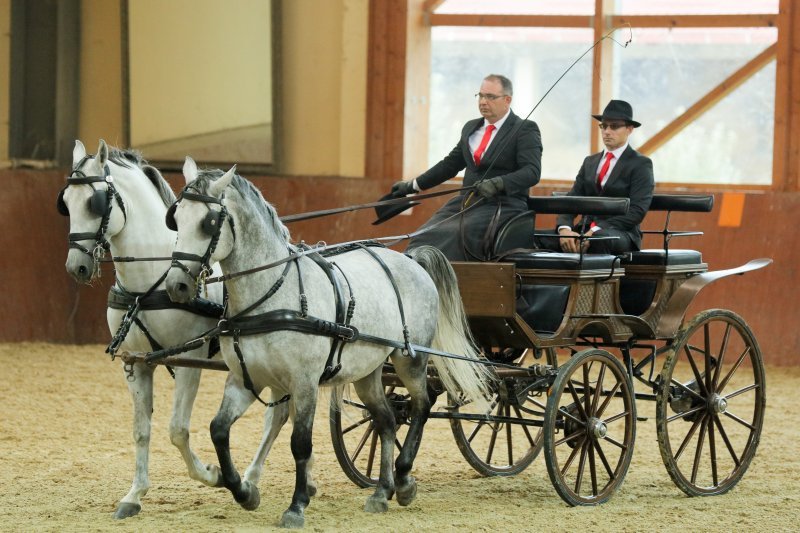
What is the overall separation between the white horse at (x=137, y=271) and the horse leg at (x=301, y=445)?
0.54m

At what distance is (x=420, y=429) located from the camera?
5555 millimetres

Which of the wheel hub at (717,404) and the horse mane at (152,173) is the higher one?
the horse mane at (152,173)

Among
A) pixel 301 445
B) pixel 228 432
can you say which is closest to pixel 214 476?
pixel 228 432

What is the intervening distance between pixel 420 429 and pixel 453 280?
674 mm

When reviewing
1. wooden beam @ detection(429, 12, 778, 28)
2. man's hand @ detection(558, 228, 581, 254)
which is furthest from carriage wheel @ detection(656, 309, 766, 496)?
wooden beam @ detection(429, 12, 778, 28)

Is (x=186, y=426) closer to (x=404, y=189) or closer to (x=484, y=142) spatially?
(x=404, y=189)

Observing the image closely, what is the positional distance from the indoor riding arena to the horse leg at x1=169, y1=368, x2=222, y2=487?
0.05 ft

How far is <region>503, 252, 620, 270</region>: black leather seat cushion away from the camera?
562 centimetres

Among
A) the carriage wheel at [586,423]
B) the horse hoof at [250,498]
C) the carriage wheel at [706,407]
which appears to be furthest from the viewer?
the carriage wheel at [706,407]

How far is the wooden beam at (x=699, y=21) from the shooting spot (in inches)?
419

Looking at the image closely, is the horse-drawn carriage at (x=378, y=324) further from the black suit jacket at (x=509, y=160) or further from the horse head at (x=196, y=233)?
the black suit jacket at (x=509, y=160)

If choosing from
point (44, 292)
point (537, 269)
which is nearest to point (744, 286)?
point (537, 269)

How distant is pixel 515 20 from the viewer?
1127 cm

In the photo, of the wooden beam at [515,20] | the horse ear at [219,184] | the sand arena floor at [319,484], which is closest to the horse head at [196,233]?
the horse ear at [219,184]
